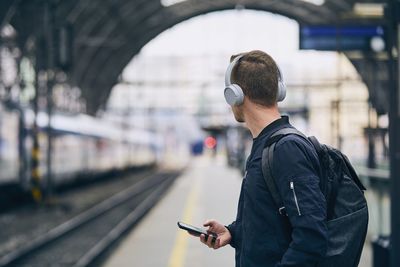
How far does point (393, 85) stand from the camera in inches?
205

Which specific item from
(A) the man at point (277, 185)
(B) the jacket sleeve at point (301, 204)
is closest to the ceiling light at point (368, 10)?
(A) the man at point (277, 185)

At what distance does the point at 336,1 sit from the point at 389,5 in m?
28.4

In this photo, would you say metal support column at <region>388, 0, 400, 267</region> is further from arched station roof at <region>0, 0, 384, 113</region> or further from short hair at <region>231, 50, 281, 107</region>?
arched station roof at <region>0, 0, 384, 113</region>

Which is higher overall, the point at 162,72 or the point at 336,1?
the point at 336,1

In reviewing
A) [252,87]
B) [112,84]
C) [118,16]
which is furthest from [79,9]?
[252,87]

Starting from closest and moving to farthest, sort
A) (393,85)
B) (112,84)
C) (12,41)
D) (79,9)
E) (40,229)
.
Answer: (393,85) < (40,229) < (12,41) < (79,9) < (112,84)

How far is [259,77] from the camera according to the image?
261 cm

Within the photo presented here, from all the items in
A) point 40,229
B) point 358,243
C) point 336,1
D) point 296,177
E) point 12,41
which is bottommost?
point 40,229

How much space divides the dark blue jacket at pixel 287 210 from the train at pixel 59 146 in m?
15.3

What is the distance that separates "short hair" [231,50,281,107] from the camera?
261cm

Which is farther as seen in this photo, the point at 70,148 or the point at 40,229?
the point at 70,148

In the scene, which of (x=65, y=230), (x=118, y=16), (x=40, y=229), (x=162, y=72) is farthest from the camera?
(x=162, y=72)

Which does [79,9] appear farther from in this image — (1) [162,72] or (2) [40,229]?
(2) [40,229]

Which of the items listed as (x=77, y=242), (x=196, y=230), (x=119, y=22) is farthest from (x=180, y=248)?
(x=119, y=22)
